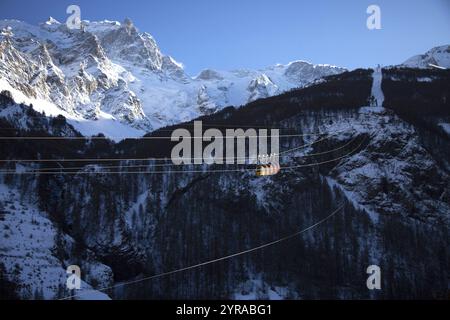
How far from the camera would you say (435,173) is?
177500 mm

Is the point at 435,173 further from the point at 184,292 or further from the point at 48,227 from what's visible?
the point at 48,227

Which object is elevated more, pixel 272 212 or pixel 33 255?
pixel 272 212

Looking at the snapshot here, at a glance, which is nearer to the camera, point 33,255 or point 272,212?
point 33,255

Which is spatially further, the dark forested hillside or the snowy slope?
the dark forested hillside

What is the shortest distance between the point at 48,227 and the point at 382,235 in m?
81.6

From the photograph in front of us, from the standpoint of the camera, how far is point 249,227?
547 ft

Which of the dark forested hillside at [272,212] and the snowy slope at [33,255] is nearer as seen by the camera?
the snowy slope at [33,255]
